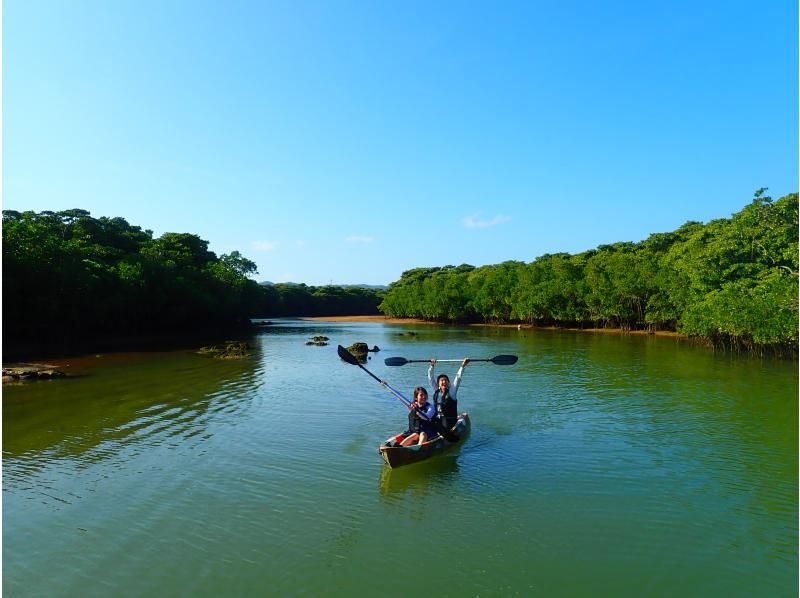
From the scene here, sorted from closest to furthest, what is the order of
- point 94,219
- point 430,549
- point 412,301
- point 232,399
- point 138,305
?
point 430,549 → point 232,399 → point 138,305 → point 94,219 → point 412,301

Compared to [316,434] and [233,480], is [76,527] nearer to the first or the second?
[233,480]

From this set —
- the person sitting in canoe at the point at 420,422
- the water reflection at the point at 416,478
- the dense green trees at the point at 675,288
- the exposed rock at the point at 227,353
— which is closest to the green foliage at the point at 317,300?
the dense green trees at the point at 675,288

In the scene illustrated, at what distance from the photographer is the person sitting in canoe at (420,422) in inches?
488

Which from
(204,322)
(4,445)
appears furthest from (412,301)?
(4,445)

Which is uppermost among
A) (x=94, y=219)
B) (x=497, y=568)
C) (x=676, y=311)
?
(x=94, y=219)

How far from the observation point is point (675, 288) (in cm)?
4894

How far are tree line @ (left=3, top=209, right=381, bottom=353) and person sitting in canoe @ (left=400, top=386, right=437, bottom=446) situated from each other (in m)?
30.5

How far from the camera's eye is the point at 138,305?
4831 cm

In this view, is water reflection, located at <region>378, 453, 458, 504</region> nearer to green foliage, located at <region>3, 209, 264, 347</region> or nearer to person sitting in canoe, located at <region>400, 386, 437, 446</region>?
person sitting in canoe, located at <region>400, 386, 437, 446</region>

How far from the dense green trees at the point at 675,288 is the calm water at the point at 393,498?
12.9m

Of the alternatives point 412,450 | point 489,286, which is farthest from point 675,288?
point 412,450

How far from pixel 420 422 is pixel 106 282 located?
38350 mm

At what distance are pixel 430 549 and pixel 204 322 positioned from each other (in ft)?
202

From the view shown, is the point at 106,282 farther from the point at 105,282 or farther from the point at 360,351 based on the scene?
the point at 360,351
